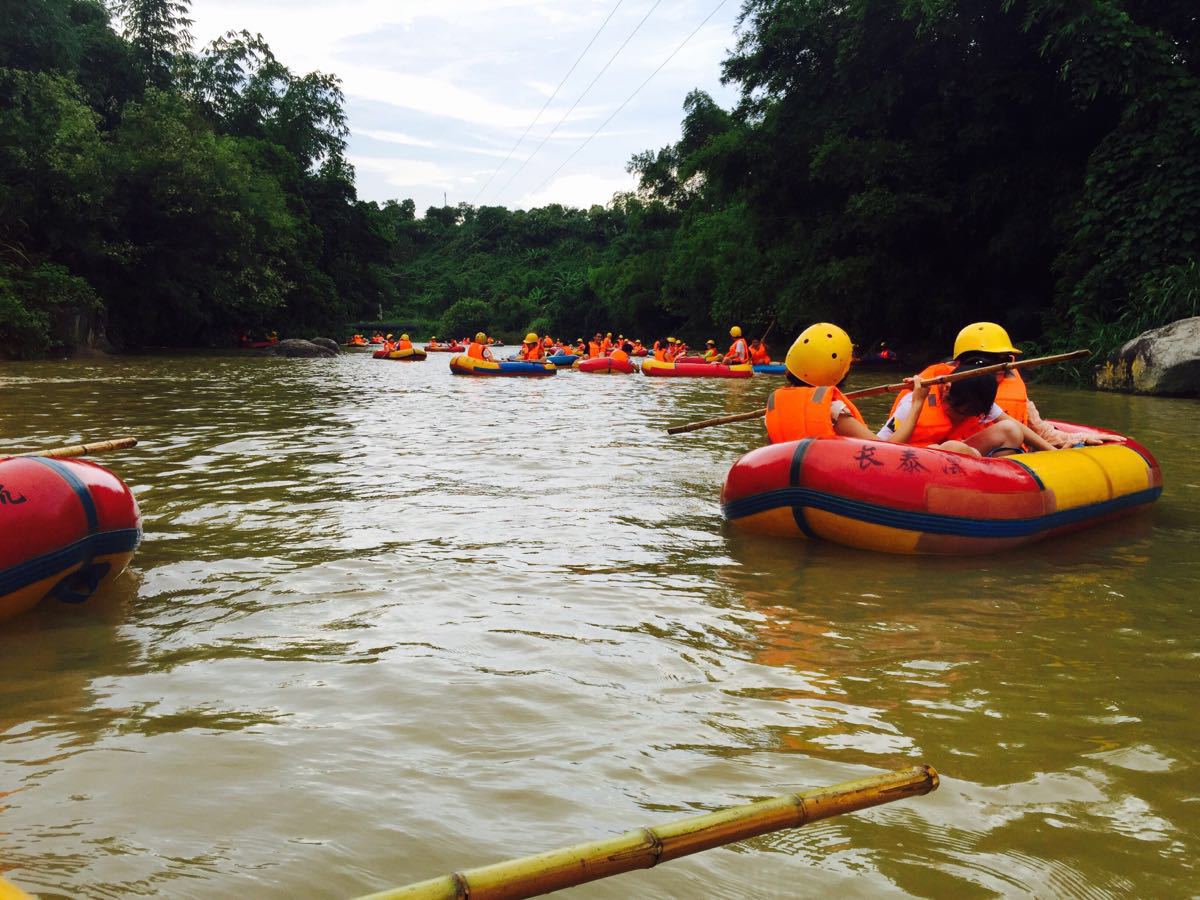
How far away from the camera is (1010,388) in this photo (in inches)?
235

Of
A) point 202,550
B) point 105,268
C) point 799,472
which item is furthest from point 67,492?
point 105,268

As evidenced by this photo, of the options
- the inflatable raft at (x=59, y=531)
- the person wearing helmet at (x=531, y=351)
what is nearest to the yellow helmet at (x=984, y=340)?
the inflatable raft at (x=59, y=531)

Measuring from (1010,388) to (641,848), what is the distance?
5.20 metres

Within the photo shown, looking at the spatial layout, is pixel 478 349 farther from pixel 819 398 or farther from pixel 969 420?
pixel 969 420

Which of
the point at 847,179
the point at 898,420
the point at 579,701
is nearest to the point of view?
the point at 579,701

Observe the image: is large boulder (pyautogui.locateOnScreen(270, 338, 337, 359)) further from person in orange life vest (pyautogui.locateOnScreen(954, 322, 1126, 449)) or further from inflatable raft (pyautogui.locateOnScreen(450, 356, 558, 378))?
person in orange life vest (pyautogui.locateOnScreen(954, 322, 1126, 449))

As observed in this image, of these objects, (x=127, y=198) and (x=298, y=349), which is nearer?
(x=127, y=198)

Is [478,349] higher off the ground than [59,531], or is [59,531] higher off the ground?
[478,349]

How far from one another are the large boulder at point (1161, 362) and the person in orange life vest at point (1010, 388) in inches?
Result: 353

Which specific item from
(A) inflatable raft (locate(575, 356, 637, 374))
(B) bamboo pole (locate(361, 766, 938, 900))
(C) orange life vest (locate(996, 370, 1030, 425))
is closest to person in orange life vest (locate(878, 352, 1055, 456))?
(C) orange life vest (locate(996, 370, 1030, 425))

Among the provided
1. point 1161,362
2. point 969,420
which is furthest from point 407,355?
point 969,420

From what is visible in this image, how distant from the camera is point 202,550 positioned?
491 centimetres

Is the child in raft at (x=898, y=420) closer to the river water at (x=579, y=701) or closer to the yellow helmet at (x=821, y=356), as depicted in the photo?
the yellow helmet at (x=821, y=356)

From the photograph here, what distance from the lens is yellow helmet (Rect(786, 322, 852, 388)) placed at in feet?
18.9
